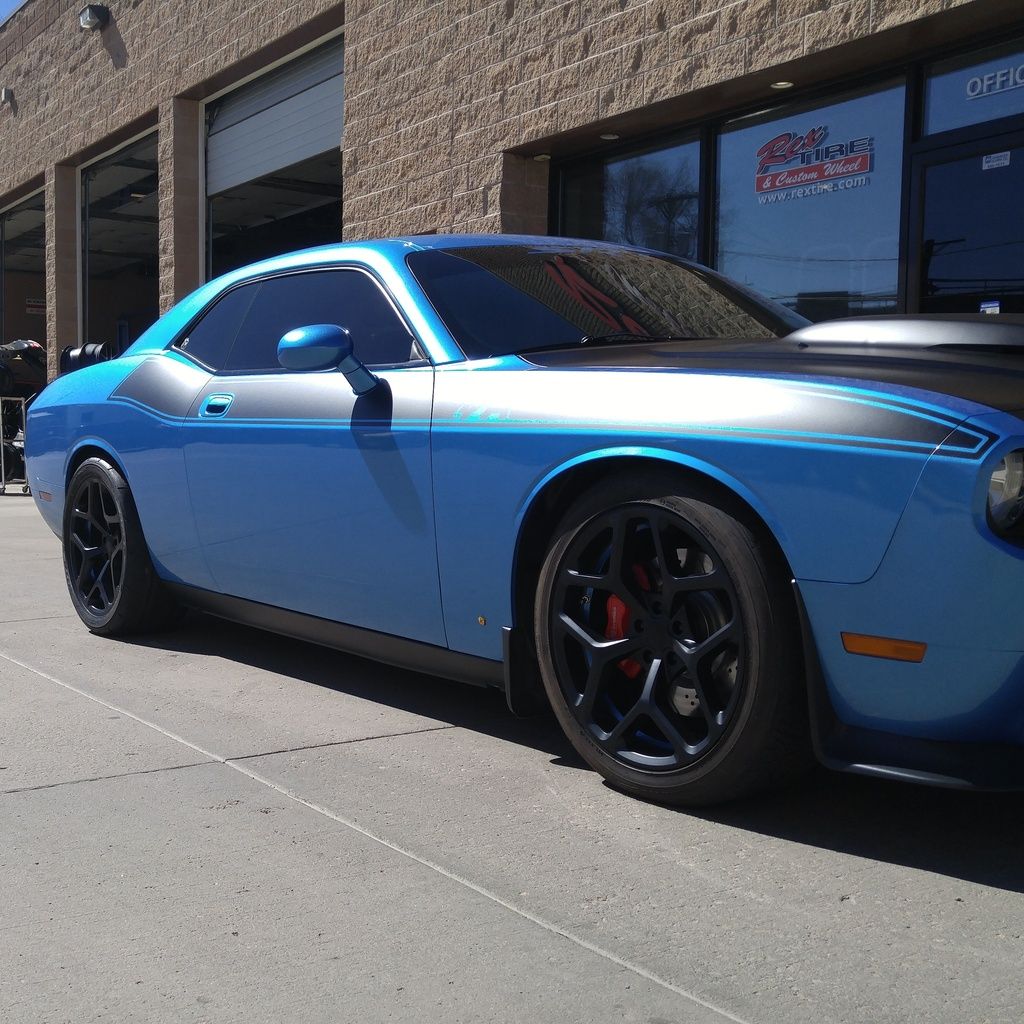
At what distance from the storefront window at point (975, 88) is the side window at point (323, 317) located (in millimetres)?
4320

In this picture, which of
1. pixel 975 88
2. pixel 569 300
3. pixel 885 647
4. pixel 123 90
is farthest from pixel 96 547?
pixel 123 90

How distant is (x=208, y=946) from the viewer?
7.36 ft

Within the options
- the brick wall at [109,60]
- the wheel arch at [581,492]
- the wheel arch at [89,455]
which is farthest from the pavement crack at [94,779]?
the brick wall at [109,60]

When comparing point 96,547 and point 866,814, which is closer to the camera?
point 866,814

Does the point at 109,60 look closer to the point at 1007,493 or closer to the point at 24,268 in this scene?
the point at 24,268

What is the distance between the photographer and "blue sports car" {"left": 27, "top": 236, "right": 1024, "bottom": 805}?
96.3 inches

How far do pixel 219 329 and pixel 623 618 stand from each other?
2.26 m

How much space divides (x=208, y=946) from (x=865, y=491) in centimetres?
142

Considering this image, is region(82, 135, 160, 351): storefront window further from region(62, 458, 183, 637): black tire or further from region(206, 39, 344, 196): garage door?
region(62, 458, 183, 637): black tire

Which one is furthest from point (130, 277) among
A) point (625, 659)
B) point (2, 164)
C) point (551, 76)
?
point (625, 659)

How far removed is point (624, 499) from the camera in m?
2.90

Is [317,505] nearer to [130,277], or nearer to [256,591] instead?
[256,591]

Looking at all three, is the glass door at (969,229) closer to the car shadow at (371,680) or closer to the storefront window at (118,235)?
the car shadow at (371,680)

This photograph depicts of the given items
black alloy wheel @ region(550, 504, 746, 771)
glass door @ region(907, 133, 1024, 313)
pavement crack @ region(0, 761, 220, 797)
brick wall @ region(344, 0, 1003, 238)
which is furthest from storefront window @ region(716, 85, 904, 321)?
pavement crack @ region(0, 761, 220, 797)
